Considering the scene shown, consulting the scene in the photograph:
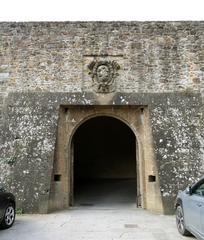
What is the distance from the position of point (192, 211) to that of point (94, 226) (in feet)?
8.92

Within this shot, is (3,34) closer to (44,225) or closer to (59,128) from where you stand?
(59,128)

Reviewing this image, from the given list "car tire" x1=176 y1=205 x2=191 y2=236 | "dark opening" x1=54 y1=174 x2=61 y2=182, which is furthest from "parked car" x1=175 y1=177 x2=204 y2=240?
"dark opening" x1=54 y1=174 x2=61 y2=182

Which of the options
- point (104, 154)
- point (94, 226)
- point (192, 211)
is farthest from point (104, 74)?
point (104, 154)

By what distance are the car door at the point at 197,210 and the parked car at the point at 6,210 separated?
414cm

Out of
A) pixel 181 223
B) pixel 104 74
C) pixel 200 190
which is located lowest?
pixel 181 223

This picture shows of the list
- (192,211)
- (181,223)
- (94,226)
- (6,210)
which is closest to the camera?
(192,211)

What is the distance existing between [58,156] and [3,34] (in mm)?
4868

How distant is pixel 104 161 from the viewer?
19828 millimetres

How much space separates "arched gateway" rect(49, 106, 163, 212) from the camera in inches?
427

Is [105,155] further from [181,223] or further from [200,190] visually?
[200,190]

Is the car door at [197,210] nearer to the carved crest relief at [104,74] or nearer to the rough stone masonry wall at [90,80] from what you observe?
the rough stone masonry wall at [90,80]

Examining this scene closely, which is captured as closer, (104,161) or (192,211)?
(192,211)

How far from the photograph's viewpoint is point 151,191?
1059cm

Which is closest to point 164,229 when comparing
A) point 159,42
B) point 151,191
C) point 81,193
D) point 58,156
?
point 151,191
